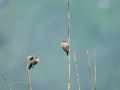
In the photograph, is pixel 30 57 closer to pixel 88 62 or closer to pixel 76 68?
pixel 76 68

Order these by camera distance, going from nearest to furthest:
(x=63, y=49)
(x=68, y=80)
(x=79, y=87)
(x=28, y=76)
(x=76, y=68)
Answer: (x=28, y=76)
(x=68, y=80)
(x=79, y=87)
(x=76, y=68)
(x=63, y=49)

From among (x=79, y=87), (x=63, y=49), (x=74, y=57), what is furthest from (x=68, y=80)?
(x=63, y=49)

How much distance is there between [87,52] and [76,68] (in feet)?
2.12

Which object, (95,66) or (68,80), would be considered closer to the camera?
(68,80)

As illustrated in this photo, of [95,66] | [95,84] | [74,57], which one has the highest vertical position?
[74,57]

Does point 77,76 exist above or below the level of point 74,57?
below

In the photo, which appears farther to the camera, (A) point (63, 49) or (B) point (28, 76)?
(A) point (63, 49)

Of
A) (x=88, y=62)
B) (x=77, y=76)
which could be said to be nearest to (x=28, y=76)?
(x=77, y=76)

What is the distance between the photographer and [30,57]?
534 centimetres

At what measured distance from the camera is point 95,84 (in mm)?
5285

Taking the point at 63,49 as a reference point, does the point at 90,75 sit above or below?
below

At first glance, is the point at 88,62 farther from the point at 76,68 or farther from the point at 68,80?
the point at 68,80

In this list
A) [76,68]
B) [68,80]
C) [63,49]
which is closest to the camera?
[68,80]

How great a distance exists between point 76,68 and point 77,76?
0.79 ft
